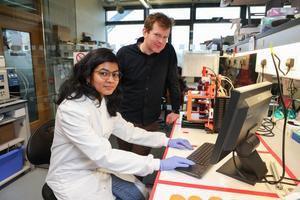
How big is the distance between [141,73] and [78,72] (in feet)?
2.38

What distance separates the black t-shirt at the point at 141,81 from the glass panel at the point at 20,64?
1.78 m

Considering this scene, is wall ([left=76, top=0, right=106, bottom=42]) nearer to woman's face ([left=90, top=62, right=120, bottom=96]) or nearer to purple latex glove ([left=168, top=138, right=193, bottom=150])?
woman's face ([left=90, top=62, right=120, bottom=96])

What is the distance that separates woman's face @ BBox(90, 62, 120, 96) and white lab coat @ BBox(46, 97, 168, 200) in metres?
0.09

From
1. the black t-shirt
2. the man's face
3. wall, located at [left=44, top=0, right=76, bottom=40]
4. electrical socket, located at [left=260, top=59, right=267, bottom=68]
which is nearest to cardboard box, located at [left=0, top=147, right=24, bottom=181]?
the black t-shirt

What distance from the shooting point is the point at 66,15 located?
436 cm

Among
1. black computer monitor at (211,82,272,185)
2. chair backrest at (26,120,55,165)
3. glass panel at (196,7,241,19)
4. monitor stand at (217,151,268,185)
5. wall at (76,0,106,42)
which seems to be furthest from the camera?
glass panel at (196,7,241,19)

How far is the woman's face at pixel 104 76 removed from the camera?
1167 millimetres

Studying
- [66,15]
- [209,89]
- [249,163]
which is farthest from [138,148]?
[66,15]

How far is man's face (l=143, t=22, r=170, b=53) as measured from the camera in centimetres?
161

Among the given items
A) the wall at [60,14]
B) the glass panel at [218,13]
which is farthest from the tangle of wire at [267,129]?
the glass panel at [218,13]

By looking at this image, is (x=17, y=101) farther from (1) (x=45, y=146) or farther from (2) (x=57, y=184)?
(2) (x=57, y=184)

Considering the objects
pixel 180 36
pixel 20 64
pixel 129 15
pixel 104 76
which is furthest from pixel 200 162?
pixel 129 15

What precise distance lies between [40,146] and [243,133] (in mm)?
1118

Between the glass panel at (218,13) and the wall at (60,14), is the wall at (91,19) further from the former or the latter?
the glass panel at (218,13)
